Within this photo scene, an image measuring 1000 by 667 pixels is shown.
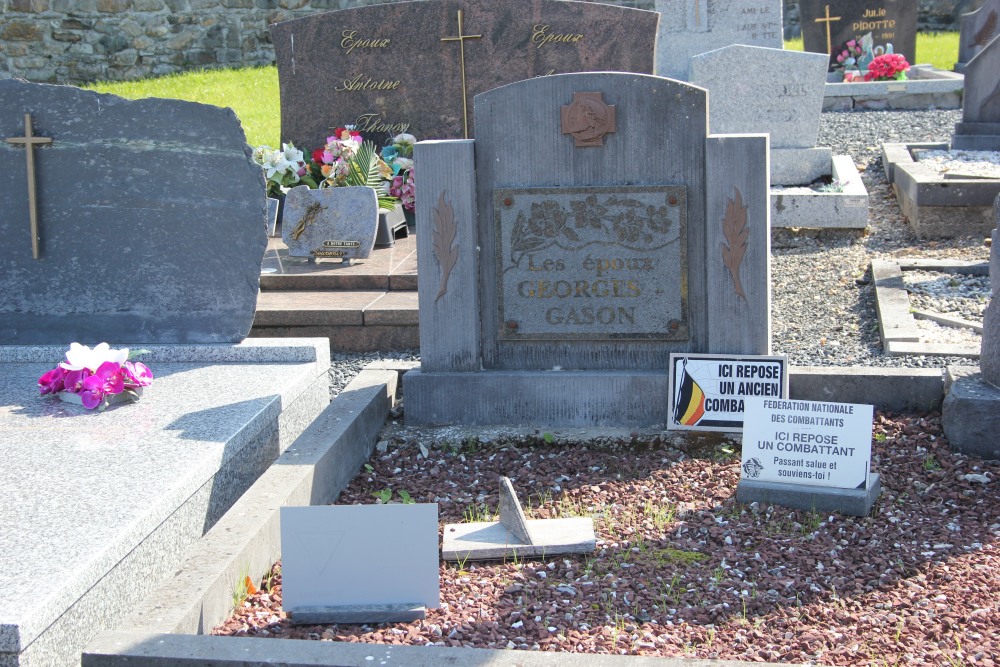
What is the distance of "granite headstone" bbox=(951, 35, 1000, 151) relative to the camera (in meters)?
9.09

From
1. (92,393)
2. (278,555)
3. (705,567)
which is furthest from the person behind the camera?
(92,393)

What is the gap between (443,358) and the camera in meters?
4.22

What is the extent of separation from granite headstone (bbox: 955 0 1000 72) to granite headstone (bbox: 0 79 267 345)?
407 inches

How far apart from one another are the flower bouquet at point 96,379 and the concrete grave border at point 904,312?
342 cm

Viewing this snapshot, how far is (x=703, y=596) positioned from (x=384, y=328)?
3.10m

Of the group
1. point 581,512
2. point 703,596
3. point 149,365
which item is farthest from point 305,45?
point 703,596

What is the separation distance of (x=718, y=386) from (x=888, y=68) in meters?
10.6

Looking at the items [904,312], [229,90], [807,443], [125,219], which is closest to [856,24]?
[229,90]

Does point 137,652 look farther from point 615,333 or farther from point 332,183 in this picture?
point 332,183

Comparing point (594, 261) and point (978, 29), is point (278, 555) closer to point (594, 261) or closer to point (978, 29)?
point (594, 261)

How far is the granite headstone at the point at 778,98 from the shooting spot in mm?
Answer: 8586

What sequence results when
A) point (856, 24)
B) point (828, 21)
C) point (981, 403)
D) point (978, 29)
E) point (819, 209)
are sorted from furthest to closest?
point (856, 24) < point (828, 21) < point (978, 29) < point (819, 209) < point (981, 403)

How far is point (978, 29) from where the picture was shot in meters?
→ 13.8

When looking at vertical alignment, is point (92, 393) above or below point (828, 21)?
below
